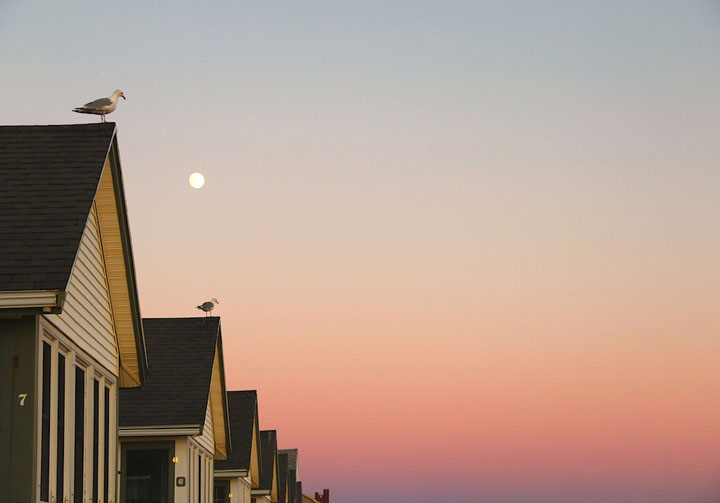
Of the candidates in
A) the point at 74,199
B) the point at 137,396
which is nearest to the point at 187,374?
the point at 137,396

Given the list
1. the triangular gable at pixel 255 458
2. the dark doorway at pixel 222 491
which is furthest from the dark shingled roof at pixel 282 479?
the dark doorway at pixel 222 491

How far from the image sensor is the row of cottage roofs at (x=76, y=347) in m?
11.8

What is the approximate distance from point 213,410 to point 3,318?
1606 centimetres

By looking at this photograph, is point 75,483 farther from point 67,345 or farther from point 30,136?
point 30,136

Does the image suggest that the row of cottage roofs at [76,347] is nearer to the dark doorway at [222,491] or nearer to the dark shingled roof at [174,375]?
the dark shingled roof at [174,375]

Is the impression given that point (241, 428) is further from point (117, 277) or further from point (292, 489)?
point (292, 489)

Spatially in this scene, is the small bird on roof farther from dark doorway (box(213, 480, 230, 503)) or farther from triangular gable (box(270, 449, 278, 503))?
triangular gable (box(270, 449, 278, 503))

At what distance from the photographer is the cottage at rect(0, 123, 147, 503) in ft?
38.7

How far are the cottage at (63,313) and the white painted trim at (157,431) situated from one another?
4.11 metres

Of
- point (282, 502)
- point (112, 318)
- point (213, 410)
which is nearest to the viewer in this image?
point (112, 318)

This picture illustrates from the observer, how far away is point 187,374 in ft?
80.0

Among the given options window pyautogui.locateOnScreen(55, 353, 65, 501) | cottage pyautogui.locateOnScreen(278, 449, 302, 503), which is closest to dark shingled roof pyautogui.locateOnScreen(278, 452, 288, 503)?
cottage pyautogui.locateOnScreen(278, 449, 302, 503)

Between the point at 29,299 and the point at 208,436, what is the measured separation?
15.3 metres

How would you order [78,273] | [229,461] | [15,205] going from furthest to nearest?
1. [229,461]
2. [78,273]
3. [15,205]
